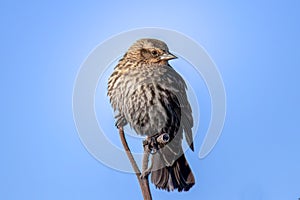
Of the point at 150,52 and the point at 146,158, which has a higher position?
the point at 150,52

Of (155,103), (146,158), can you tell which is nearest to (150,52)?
(155,103)

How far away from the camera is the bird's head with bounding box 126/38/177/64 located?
1.45 m

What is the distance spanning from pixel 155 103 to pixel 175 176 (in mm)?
259

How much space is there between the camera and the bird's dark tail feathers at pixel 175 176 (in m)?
1.48

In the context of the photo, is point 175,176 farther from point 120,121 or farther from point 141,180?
point 120,121

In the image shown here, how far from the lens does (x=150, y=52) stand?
146cm

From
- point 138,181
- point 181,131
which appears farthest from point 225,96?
point 138,181

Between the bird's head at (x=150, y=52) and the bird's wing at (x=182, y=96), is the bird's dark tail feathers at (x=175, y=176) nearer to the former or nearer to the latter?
the bird's wing at (x=182, y=96)

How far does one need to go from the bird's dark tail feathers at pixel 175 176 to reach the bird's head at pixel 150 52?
315mm

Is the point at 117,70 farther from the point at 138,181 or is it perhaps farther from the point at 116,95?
the point at 138,181

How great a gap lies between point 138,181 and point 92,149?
18 cm

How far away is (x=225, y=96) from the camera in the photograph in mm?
1523

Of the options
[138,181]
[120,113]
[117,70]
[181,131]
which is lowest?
[138,181]

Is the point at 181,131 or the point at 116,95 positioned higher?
the point at 116,95
